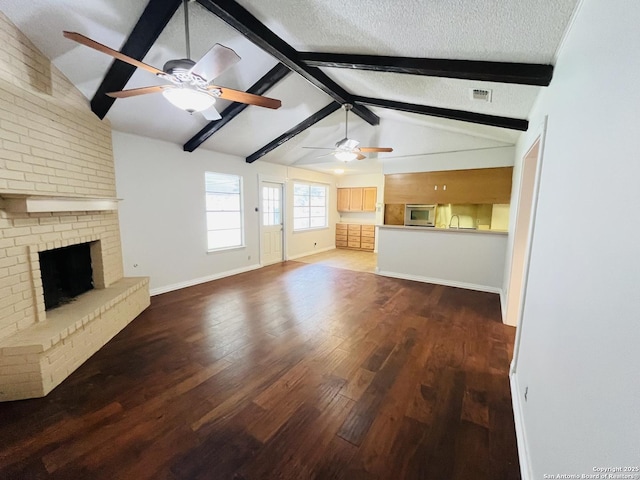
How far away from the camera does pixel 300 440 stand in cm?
162

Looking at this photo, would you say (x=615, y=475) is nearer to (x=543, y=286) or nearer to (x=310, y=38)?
(x=543, y=286)

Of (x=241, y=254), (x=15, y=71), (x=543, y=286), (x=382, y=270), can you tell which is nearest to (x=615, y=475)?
(x=543, y=286)

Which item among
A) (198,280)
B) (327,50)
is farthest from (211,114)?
(198,280)

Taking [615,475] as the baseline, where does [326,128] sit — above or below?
above

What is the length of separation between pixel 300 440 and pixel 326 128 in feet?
15.8

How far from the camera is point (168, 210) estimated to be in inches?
168

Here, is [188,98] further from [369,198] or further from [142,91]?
[369,198]

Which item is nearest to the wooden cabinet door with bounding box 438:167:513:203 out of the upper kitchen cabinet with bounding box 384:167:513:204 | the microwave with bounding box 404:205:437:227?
the upper kitchen cabinet with bounding box 384:167:513:204

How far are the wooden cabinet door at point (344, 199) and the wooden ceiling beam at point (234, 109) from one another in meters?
4.89

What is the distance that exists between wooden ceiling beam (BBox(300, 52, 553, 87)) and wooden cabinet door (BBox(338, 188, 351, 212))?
579cm

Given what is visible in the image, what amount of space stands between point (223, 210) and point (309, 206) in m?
2.84

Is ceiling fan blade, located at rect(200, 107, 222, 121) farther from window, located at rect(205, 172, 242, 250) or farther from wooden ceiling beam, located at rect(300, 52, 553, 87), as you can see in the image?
window, located at rect(205, 172, 242, 250)

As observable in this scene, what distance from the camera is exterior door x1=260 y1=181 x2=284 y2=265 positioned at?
6090mm

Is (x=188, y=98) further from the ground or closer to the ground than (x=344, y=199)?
further from the ground
